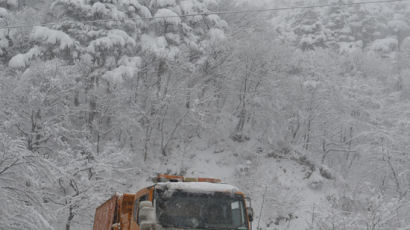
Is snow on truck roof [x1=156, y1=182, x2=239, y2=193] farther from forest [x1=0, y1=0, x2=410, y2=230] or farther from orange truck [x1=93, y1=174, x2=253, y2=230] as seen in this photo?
forest [x1=0, y1=0, x2=410, y2=230]

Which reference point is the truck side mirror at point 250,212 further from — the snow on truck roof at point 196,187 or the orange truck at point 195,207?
the snow on truck roof at point 196,187

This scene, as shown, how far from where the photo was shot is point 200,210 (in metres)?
5.97

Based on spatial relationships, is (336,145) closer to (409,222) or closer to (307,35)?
(409,222)

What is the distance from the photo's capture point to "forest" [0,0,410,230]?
18859 millimetres

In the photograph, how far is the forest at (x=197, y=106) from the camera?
61.9 ft

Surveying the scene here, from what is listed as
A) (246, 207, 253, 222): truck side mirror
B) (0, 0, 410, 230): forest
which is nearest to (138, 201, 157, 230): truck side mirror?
(246, 207, 253, 222): truck side mirror

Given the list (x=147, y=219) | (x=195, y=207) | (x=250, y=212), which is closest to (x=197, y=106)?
(x=250, y=212)

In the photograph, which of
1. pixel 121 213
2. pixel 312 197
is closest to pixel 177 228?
pixel 121 213

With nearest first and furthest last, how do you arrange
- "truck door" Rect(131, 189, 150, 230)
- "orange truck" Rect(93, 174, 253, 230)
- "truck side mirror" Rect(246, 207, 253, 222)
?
"orange truck" Rect(93, 174, 253, 230) → "truck door" Rect(131, 189, 150, 230) → "truck side mirror" Rect(246, 207, 253, 222)

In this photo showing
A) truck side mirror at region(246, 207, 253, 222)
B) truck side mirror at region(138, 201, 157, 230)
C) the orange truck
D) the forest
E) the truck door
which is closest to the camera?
truck side mirror at region(138, 201, 157, 230)

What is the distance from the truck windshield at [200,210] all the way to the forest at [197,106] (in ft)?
35.9

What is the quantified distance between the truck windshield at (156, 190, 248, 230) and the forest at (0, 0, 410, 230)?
10929mm

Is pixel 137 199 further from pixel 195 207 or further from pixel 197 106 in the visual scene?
pixel 197 106

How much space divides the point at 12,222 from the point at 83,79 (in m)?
18.1
